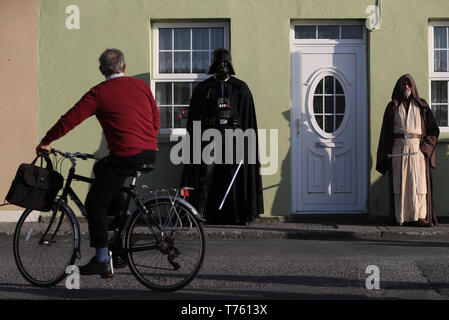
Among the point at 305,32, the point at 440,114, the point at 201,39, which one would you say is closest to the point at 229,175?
the point at 201,39

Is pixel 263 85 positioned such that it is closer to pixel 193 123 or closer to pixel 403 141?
pixel 193 123

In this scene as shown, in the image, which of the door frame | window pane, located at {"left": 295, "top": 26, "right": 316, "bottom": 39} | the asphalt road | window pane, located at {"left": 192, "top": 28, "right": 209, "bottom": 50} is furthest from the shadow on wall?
the asphalt road

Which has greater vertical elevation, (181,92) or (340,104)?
(181,92)

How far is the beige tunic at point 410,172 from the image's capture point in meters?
9.73

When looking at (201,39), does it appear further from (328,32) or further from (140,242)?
(140,242)

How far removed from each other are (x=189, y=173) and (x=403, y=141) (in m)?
3.19

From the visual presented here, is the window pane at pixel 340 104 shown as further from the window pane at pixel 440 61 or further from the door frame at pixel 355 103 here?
the window pane at pixel 440 61

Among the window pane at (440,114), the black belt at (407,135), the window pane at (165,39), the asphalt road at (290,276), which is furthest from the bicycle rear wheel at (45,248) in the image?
the window pane at (440,114)

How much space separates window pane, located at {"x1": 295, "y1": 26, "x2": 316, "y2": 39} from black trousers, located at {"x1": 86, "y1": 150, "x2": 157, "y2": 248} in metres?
6.02

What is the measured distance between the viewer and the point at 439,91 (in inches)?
420

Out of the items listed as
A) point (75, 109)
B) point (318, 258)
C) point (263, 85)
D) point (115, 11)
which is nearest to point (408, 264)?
point (318, 258)

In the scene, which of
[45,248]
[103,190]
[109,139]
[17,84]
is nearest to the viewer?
[103,190]

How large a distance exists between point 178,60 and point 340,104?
2703mm

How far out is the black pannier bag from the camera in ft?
17.8
